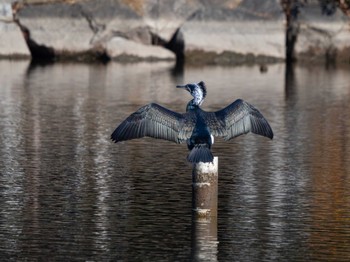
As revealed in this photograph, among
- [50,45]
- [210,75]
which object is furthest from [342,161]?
[50,45]

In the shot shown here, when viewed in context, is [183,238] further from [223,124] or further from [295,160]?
[295,160]

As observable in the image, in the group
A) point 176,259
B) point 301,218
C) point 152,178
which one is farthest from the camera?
point 152,178

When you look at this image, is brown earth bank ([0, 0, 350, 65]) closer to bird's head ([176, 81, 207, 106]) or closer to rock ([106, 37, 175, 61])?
rock ([106, 37, 175, 61])

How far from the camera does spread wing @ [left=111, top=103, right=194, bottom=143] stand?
1380cm

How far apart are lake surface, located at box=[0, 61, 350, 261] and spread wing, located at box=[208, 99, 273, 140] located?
1.05 m

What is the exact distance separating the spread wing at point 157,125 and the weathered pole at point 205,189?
40 centimetres

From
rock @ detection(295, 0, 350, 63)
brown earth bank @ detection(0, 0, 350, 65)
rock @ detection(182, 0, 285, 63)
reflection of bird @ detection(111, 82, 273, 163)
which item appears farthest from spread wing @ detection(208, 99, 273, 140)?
rock @ detection(295, 0, 350, 63)

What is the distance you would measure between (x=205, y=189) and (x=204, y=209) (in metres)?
0.38

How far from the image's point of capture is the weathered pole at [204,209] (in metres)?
13.2

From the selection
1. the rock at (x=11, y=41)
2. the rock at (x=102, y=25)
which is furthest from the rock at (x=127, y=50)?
the rock at (x=11, y=41)

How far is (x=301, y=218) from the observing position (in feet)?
48.4

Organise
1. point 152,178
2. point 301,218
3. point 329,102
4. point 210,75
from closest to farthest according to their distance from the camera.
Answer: point 301,218 < point 152,178 < point 329,102 < point 210,75

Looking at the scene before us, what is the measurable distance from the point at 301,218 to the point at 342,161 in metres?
4.85

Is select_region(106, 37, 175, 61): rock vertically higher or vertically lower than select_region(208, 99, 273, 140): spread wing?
lower
